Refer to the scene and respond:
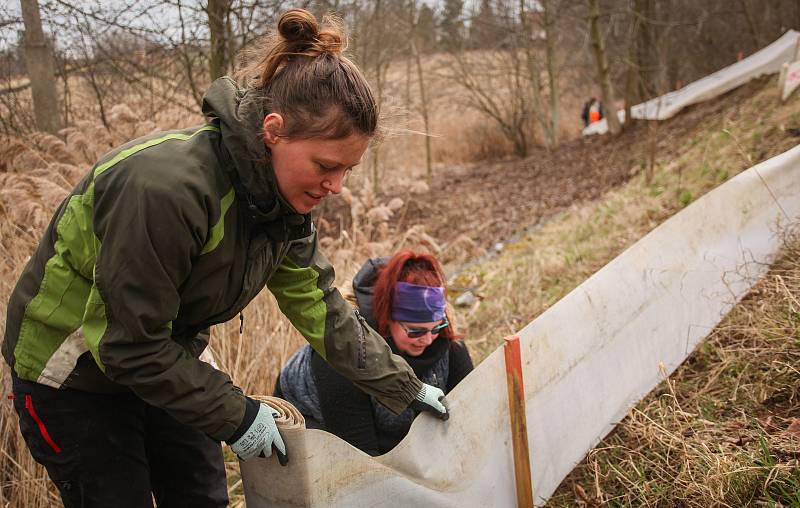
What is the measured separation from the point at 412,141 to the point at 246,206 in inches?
646

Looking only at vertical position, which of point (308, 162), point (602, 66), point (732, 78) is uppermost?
point (602, 66)

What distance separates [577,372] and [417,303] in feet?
2.35

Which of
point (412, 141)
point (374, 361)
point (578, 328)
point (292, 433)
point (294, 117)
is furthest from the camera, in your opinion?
point (412, 141)

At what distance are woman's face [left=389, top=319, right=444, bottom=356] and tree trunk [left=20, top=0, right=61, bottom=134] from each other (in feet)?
15.2

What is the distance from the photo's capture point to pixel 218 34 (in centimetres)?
550

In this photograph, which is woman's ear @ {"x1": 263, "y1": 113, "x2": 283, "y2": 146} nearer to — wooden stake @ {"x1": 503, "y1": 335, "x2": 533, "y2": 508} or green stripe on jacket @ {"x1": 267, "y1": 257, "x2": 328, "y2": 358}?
green stripe on jacket @ {"x1": 267, "y1": 257, "x2": 328, "y2": 358}

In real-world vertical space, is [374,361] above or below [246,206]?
below

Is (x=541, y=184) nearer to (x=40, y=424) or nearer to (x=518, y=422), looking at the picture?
(x=518, y=422)

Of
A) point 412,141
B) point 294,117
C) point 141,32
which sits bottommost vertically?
point 412,141

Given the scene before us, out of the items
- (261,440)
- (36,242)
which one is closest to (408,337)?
(261,440)

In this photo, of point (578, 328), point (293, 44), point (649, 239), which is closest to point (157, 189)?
point (293, 44)

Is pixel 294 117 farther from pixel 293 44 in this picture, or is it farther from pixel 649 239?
pixel 649 239

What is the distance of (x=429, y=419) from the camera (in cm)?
222

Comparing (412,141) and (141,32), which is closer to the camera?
(141,32)
